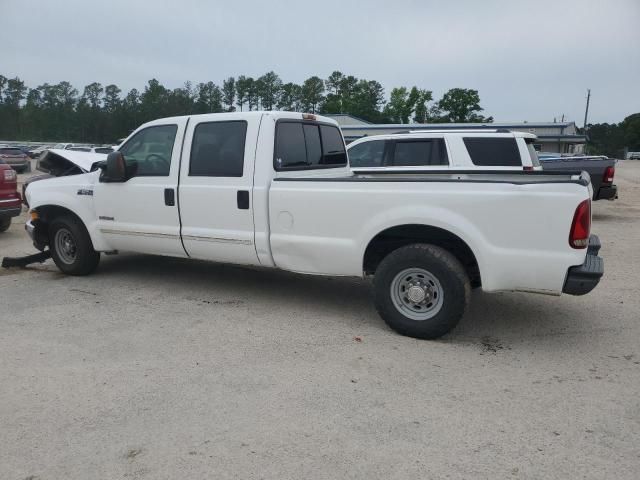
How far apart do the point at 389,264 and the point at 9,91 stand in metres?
135

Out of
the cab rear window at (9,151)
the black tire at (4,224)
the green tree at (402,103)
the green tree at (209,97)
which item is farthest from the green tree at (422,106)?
the black tire at (4,224)

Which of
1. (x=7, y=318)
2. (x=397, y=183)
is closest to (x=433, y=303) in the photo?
(x=397, y=183)

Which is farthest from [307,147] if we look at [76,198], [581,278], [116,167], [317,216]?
[581,278]

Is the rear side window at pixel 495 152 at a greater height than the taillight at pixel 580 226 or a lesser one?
greater

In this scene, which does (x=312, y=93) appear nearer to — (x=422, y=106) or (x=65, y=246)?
(x=422, y=106)

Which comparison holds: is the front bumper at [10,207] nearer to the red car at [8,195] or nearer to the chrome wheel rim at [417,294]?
the red car at [8,195]

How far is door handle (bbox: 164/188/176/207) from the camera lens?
5.54m

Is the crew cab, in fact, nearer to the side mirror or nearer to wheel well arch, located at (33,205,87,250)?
the side mirror

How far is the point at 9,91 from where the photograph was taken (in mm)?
116000

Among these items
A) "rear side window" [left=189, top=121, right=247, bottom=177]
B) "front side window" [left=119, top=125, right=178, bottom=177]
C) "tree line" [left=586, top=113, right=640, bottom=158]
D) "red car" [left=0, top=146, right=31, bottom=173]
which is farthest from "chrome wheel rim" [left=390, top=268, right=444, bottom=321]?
"tree line" [left=586, top=113, right=640, bottom=158]

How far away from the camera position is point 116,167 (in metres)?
5.68

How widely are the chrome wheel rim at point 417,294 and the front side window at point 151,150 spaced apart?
2.80 metres

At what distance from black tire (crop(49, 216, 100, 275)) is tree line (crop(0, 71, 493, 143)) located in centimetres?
8406

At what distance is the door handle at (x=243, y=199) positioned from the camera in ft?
16.6
